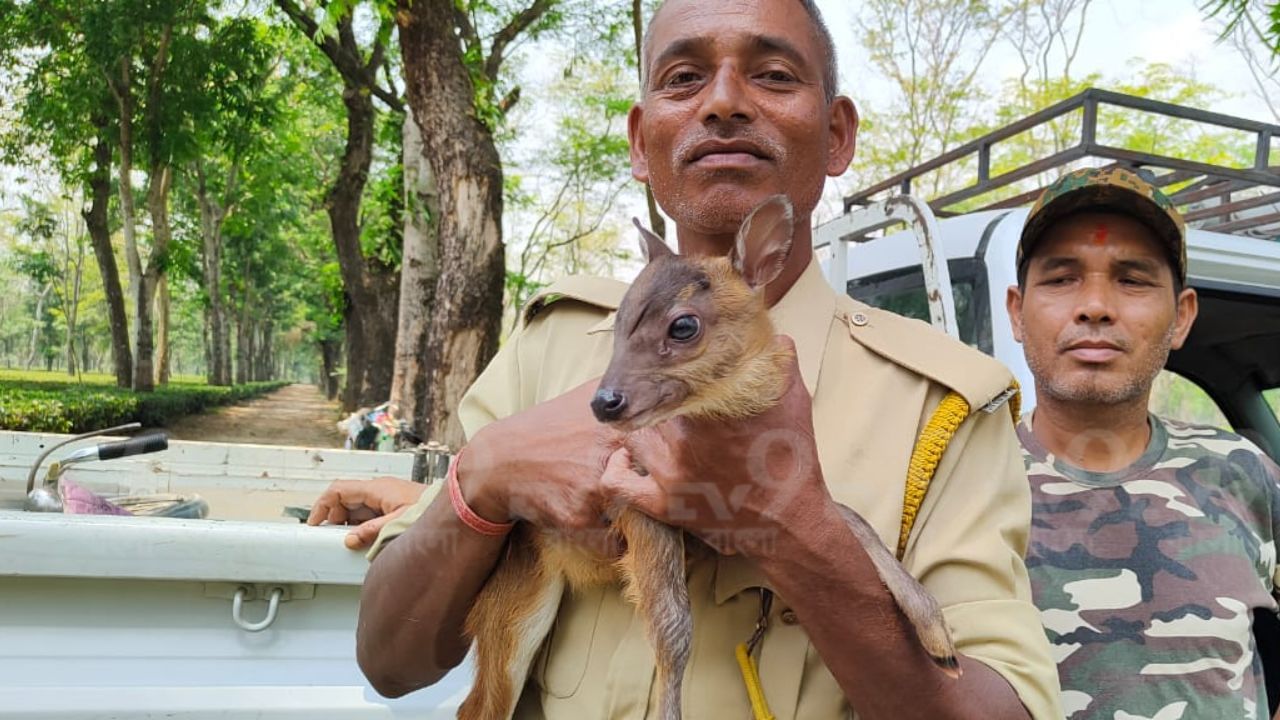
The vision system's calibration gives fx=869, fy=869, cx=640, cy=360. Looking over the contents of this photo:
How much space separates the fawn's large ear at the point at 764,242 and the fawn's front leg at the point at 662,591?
504 millimetres

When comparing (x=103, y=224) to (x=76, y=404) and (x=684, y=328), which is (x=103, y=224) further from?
(x=684, y=328)

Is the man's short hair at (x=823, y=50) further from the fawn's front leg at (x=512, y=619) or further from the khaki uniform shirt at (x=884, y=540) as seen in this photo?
the fawn's front leg at (x=512, y=619)

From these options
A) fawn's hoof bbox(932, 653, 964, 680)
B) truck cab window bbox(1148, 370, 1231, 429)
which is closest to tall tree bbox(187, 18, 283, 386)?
truck cab window bbox(1148, 370, 1231, 429)

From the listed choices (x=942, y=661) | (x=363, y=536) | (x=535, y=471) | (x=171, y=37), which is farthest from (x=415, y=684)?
(x=171, y=37)

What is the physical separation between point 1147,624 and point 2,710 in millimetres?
2760

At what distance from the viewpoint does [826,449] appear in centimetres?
165

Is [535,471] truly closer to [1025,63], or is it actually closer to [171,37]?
[171,37]

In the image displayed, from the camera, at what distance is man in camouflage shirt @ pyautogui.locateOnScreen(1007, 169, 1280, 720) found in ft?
6.98

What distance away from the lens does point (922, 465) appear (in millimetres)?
1558

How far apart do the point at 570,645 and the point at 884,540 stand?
650 millimetres

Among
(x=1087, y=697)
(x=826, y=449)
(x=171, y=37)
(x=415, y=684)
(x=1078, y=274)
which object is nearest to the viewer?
(x=826, y=449)

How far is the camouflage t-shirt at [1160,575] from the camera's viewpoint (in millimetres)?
2109

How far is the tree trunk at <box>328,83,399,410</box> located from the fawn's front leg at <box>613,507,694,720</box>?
47.5 feet

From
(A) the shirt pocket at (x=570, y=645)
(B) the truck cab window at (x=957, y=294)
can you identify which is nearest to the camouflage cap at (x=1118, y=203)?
(B) the truck cab window at (x=957, y=294)
